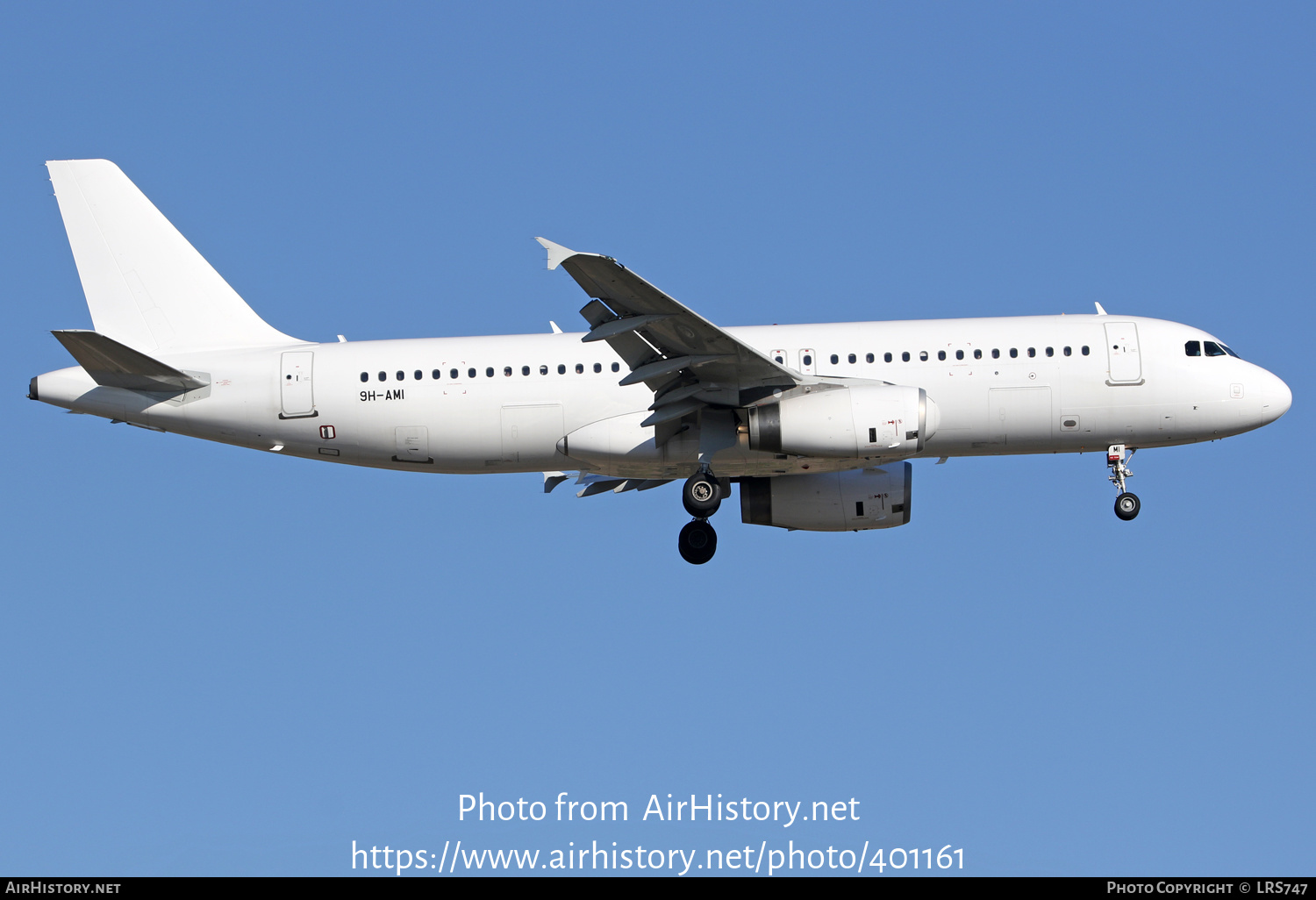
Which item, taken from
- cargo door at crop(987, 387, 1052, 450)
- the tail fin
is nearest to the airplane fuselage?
cargo door at crop(987, 387, 1052, 450)

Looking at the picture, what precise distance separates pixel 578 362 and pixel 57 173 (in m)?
13.4

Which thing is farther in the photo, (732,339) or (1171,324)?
(1171,324)

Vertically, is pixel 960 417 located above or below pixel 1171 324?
below

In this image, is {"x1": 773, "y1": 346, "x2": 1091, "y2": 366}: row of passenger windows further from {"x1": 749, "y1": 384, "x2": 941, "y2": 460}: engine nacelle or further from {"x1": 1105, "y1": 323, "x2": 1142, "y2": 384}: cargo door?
{"x1": 1105, "y1": 323, "x2": 1142, "y2": 384}: cargo door

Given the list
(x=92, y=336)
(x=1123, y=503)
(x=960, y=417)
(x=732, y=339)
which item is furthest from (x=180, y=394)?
(x=1123, y=503)

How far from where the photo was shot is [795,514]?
118 feet

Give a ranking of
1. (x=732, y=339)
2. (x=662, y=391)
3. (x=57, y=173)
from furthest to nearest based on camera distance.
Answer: (x=57, y=173) < (x=662, y=391) < (x=732, y=339)

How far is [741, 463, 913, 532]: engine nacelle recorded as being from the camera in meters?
35.9

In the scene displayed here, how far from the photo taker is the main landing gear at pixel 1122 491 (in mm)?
33812

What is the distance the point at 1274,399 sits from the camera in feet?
111

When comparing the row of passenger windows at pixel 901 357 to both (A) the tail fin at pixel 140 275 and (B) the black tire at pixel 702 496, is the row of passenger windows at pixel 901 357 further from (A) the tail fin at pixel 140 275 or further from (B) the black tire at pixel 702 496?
(A) the tail fin at pixel 140 275

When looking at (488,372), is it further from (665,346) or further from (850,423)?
(850,423)

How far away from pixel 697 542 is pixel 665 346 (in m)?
5.38

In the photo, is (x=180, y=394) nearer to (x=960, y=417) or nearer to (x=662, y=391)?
(x=662, y=391)
